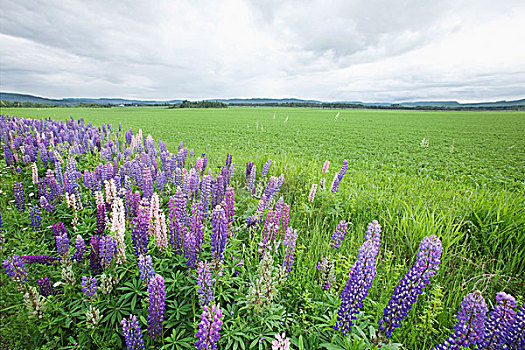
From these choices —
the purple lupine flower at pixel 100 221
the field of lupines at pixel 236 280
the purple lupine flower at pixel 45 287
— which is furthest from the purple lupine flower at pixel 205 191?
the purple lupine flower at pixel 45 287

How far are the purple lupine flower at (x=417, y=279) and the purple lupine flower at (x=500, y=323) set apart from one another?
1.28 feet

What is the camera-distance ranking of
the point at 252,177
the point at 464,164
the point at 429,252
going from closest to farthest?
1. the point at 429,252
2. the point at 252,177
3. the point at 464,164

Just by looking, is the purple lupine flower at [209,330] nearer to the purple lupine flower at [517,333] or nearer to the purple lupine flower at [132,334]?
the purple lupine flower at [132,334]

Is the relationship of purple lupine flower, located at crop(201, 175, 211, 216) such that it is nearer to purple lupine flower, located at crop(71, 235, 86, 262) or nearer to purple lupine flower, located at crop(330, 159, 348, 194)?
purple lupine flower, located at crop(71, 235, 86, 262)

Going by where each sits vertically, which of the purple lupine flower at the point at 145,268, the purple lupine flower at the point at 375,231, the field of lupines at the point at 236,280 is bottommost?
the field of lupines at the point at 236,280

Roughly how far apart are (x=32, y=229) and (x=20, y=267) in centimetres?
177

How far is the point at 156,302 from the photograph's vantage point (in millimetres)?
1827

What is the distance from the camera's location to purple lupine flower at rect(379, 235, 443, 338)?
1.81 meters

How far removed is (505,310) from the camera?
1615 millimetres

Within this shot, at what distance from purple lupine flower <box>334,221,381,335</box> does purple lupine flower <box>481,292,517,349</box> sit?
0.76 meters

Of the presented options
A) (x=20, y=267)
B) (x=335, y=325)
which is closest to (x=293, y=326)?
(x=335, y=325)

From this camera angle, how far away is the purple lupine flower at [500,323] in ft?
5.22

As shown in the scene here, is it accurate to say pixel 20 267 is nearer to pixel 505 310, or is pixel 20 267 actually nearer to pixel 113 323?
pixel 113 323

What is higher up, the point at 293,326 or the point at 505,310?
the point at 505,310
